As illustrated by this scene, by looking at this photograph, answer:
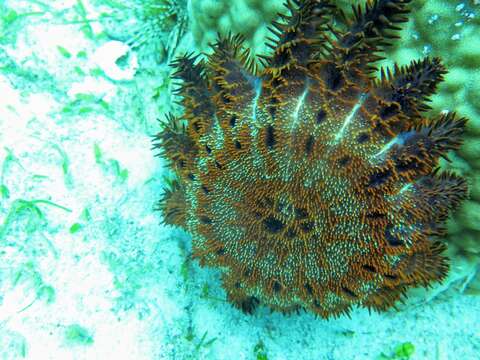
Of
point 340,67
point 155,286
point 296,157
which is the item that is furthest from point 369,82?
point 155,286

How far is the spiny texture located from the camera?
213cm

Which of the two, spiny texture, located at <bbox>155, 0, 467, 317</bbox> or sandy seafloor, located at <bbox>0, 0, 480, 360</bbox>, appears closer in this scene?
spiny texture, located at <bbox>155, 0, 467, 317</bbox>

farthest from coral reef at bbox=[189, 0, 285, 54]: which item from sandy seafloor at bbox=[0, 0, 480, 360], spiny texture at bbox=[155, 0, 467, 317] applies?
sandy seafloor at bbox=[0, 0, 480, 360]

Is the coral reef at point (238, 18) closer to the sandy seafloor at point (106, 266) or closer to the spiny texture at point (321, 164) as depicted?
the spiny texture at point (321, 164)

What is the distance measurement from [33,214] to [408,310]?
11.7 ft

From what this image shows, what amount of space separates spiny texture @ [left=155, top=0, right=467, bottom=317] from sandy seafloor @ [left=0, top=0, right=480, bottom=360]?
2.36ft

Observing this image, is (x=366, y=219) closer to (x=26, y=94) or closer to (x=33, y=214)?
(x=33, y=214)

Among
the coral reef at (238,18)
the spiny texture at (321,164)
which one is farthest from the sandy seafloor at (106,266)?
the spiny texture at (321,164)

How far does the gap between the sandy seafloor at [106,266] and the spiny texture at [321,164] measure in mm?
720

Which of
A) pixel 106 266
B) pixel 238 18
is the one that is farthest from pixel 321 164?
pixel 106 266

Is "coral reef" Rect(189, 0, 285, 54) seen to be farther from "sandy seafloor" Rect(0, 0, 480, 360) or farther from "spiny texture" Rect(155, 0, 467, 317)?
"sandy seafloor" Rect(0, 0, 480, 360)

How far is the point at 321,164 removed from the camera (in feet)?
7.34

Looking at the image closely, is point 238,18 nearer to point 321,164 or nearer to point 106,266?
point 321,164

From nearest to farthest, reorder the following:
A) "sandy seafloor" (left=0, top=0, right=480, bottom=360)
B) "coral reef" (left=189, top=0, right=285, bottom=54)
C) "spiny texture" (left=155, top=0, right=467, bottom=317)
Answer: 1. "spiny texture" (left=155, top=0, right=467, bottom=317)
2. "coral reef" (left=189, top=0, right=285, bottom=54)
3. "sandy seafloor" (left=0, top=0, right=480, bottom=360)
